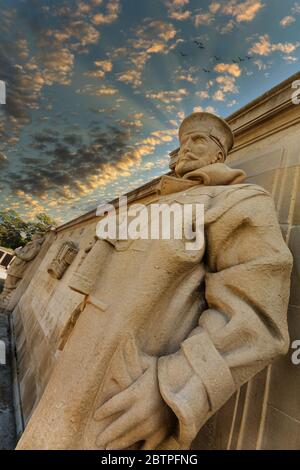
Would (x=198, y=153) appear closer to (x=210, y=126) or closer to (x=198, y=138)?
(x=198, y=138)

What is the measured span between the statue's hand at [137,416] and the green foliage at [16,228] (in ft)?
118

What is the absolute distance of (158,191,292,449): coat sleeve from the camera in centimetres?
100

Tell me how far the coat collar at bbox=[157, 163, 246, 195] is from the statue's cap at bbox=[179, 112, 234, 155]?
0.33m

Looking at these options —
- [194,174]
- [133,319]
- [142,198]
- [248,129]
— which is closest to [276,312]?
[133,319]

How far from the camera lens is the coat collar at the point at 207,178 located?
5.76 feet

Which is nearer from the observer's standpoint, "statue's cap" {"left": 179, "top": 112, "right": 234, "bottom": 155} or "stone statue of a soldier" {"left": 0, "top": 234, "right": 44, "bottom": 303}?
"statue's cap" {"left": 179, "top": 112, "right": 234, "bottom": 155}

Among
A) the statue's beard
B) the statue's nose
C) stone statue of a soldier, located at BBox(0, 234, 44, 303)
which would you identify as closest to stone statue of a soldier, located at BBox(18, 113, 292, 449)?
the statue's beard

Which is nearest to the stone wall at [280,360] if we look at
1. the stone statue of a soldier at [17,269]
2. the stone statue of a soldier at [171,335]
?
the stone statue of a soldier at [171,335]

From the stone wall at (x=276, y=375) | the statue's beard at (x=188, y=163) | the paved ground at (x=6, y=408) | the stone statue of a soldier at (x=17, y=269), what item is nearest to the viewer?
the stone wall at (x=276, y=375)

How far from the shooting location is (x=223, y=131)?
2051mm

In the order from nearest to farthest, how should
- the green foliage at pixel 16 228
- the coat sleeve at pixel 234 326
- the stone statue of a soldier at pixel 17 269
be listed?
the coat sleeve at pixel 234 326 < the stone statue of a soldier at pixel 17 269 < the green foliage at pixel 16 228

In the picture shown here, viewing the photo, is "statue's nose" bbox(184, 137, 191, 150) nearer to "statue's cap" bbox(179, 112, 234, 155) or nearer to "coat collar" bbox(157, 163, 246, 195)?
"statue's cap" bbox(179, 112, 234, 155)

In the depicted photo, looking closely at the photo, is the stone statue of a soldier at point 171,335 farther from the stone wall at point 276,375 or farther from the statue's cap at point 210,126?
the statue's cap at point 210,126

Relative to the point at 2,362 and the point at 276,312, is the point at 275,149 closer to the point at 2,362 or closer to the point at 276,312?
the point at 276,312
